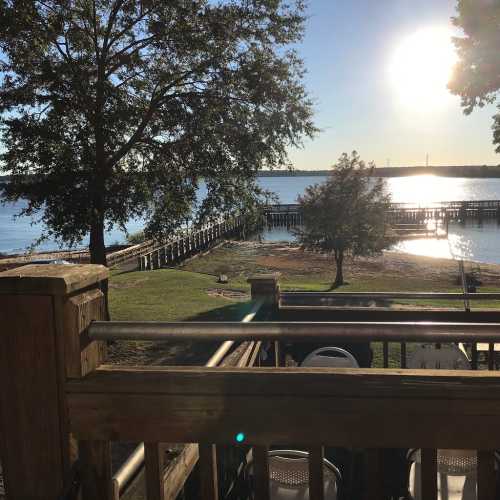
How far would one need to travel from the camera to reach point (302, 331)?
2135 millimetres

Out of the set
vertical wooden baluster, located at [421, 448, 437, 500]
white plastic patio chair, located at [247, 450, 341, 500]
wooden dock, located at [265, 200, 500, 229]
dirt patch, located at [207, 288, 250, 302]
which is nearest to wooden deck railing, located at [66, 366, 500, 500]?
vertical wooden baluster, located at [421, 448, 437, 500]

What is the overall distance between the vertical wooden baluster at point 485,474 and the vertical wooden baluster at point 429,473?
17 cm

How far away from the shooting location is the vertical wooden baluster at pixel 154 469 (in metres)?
2.18

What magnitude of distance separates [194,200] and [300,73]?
14.2 feet

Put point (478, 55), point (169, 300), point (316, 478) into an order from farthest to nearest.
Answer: point (478, 55), point (169, 300), point (316, 478)

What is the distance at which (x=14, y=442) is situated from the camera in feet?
7.23

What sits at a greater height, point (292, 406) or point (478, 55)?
point (478, 55)

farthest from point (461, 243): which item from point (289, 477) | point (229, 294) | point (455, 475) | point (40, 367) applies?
point (40, 367)

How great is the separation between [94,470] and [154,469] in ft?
0.87

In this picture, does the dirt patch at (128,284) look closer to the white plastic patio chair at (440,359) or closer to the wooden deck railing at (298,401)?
the white plastic patio chair at (440,359)

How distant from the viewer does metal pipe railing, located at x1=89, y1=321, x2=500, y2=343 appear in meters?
2.06

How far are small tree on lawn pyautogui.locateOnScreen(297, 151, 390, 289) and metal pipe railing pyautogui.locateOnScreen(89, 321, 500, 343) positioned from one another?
23.6m

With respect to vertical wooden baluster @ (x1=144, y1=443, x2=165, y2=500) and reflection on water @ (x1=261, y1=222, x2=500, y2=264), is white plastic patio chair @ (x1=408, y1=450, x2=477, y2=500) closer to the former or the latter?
vertical wooden baluster @ (x1=144, y1=443, x2=165, y2=500)

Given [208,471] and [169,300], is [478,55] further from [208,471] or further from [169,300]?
[208,471]
